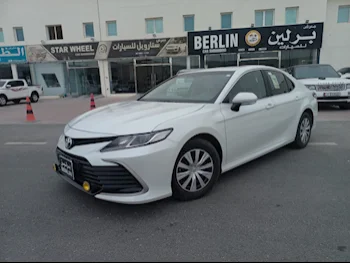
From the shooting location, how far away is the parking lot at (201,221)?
2.15m

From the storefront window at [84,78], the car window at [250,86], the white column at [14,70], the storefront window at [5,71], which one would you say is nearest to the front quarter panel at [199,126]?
the car window at [250,86]

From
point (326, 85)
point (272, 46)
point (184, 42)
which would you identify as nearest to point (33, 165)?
point (326, 85)

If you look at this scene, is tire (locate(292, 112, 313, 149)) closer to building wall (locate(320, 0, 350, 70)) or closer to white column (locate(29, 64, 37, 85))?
building wall (locate(320, 0, 350, 70))

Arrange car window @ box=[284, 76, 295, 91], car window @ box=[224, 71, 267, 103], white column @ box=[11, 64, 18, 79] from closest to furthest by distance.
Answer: car window @ box=[224, 71, 267, 103] → car window @ box=[284, 76, 295, 91] → white column @ box=[11, 64, 18, 79]

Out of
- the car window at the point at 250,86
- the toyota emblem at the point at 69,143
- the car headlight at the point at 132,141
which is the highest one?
the car window at the point at 250,86

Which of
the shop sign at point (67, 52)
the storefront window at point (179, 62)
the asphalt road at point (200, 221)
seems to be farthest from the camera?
the shop sign at point (67, 52)

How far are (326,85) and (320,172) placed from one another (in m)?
6.62

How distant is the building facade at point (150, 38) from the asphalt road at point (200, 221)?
15.0 meters

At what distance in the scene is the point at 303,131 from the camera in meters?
4.73

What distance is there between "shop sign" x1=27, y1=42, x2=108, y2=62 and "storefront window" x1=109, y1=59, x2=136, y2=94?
115 cm

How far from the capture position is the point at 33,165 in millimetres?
4434

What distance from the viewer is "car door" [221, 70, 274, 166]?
326cm

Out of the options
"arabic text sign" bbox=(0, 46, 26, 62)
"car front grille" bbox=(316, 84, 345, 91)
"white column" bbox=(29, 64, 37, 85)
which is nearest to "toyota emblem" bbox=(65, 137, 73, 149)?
"car front grille" bbox=(316, 84, 345, 91)

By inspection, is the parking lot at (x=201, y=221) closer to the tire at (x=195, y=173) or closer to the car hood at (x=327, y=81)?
the tire at (x=195, y=173)
